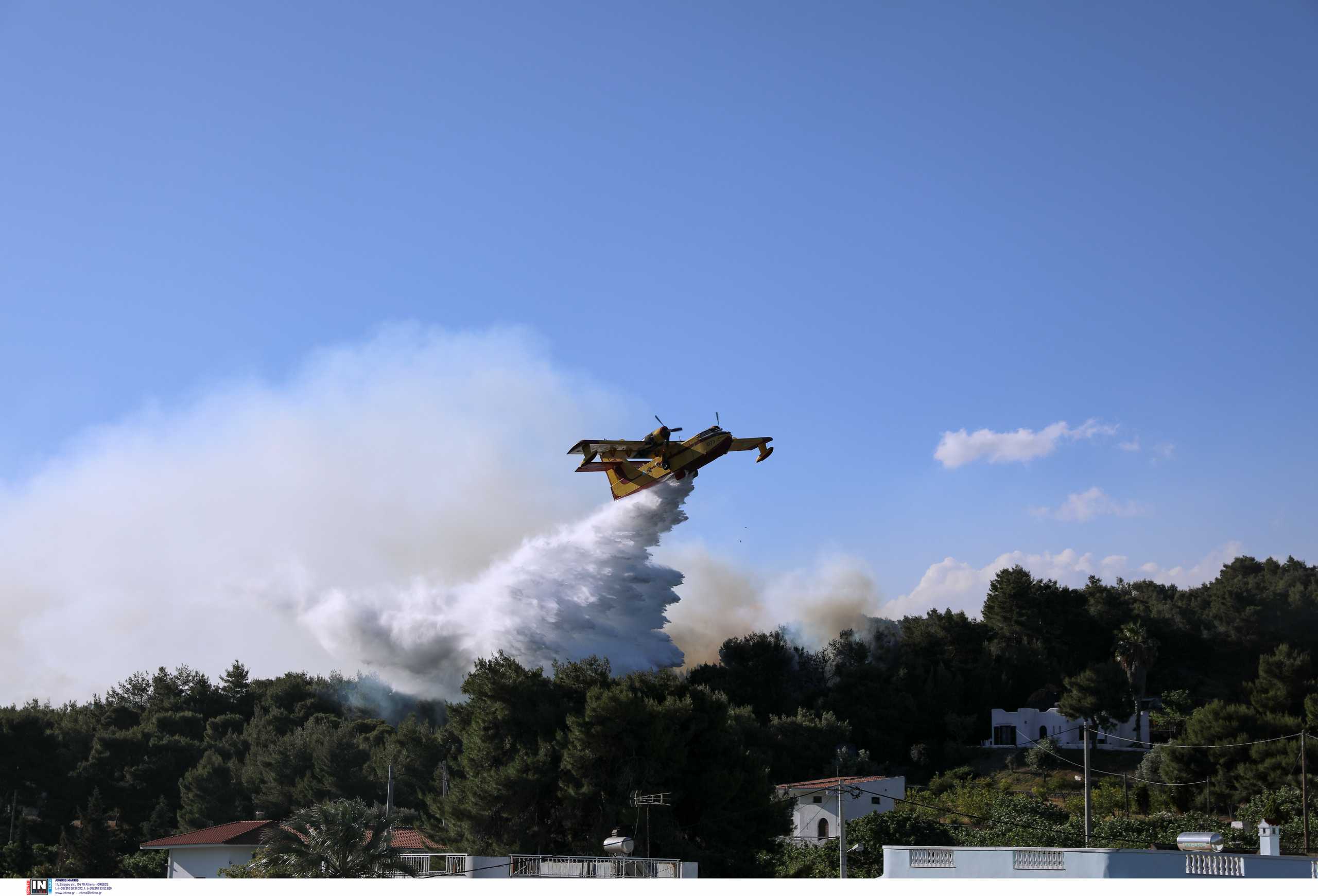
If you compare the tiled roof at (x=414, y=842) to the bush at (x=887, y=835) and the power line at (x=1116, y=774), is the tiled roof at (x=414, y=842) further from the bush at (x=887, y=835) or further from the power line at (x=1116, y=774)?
the power line at (x=1116, y=774)

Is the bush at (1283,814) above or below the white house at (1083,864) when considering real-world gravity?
below

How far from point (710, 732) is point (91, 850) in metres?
38.5

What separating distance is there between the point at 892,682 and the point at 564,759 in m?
45.9

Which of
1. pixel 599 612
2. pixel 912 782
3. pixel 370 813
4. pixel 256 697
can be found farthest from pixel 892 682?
pixel 370 813

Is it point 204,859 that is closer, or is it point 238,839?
point 238,839

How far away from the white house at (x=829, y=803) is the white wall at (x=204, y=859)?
25.0 meters

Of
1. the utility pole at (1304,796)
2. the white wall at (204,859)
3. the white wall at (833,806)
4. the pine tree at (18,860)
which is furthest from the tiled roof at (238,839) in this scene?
the utility pole at (1304,796)

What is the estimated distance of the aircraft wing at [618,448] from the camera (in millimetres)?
63094

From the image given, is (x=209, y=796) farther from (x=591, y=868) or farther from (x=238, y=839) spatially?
(x=591, y=868)

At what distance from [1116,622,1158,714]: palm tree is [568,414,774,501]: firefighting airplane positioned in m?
37.7

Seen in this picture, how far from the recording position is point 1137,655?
88000mm

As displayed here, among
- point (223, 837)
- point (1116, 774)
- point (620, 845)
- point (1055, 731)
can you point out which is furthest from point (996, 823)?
point (223, 837)

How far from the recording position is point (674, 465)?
209ft

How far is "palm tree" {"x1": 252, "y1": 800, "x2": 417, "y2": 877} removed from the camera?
106 feet
